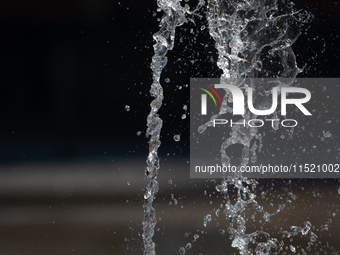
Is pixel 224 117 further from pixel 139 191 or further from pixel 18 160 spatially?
pixel 18 160

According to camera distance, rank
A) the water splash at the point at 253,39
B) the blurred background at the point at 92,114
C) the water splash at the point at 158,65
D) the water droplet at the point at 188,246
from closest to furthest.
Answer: the water splash at the point at 158,65 < the water splash at the point at 253,39 < the water droplet at the point at 188,246 < the blurred background at the point at 92,114

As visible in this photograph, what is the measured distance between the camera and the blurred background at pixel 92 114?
10.6 ft

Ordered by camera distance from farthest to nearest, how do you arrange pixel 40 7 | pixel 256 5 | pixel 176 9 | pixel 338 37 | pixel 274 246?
1. pixel 40 7
2. pixel 338 37
3. pixel 274 246
4. pixel 256 5
5. pixel 176 9

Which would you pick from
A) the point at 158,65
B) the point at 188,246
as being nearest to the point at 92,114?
the point at 188,246

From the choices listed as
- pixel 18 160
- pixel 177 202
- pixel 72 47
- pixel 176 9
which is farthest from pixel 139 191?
pixel 176 9

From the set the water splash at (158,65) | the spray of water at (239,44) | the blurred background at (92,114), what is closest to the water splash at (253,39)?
the spray of water at (239,44)

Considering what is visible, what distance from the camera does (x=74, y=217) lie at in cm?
295

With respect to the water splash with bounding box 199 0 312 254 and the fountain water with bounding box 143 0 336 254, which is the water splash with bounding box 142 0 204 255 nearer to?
the fountain water with bounding box 143 0 336 254

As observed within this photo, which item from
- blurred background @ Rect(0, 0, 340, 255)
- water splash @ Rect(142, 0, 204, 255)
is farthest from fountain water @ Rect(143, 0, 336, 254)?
blurred background @ Rect(0, 0, 340, 255)

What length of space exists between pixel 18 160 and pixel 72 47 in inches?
42.4

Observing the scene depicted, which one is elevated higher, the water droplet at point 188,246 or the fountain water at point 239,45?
the fountain water at point 239,45

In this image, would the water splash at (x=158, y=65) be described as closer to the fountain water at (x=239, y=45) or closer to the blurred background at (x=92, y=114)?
the fountain water at (x=239, y=45)

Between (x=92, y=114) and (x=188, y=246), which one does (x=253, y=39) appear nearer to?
(x=188, y=246)

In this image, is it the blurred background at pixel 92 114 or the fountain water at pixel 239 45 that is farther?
the blurred background at pixel 92 114
